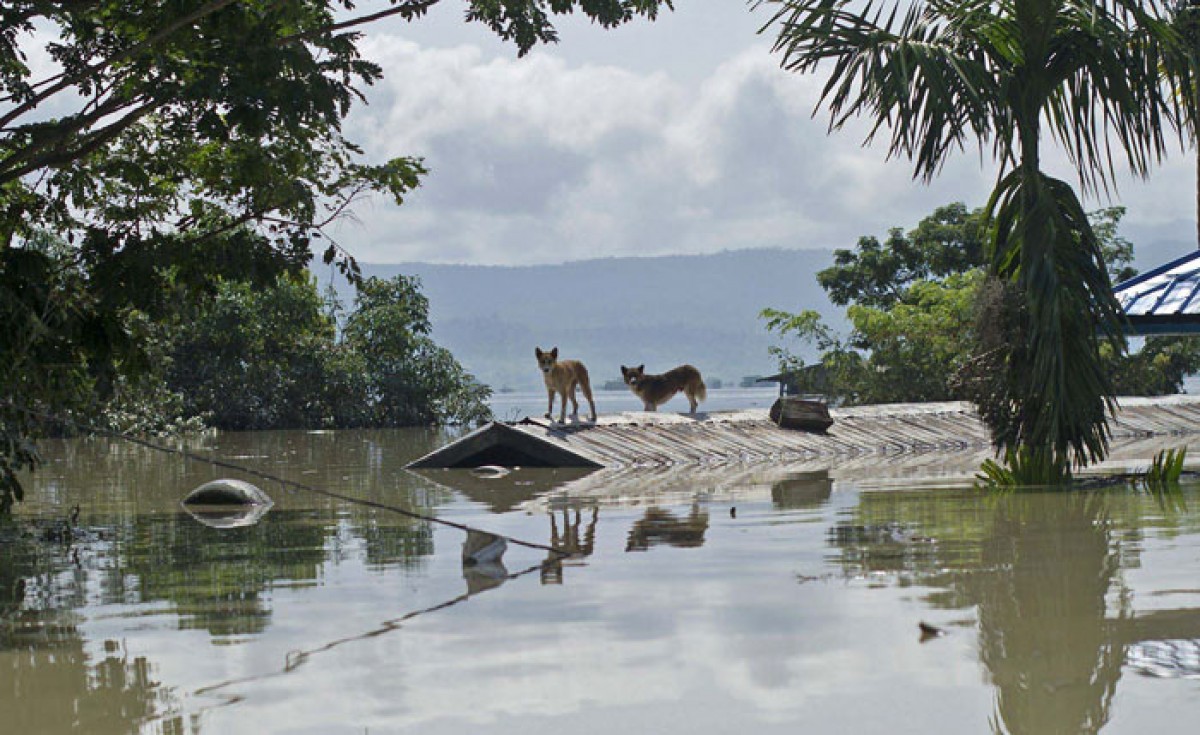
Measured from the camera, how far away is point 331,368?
41.4 m

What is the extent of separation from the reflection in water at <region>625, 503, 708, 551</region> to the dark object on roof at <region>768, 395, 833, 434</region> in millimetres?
12264

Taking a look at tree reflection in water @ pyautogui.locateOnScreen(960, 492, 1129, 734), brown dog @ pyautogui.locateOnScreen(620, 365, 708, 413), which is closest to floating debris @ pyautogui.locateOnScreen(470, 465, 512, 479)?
brown dog @ pyautogui.locateOnScreen(620, 365, 708, 413)

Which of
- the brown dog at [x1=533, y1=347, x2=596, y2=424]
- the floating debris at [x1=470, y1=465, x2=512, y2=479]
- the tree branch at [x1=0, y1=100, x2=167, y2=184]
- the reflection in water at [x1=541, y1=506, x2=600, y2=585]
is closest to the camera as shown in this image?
the reflection in water at [x1=541, y1=506, x2=600, y2=585]

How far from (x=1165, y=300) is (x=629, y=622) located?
433 inches

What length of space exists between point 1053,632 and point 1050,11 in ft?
29.1

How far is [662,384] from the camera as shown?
93.8ft

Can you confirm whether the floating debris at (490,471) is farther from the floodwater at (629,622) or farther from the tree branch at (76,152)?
the tree branch at (76,152)

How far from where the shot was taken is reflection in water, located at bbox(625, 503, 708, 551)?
11281mm

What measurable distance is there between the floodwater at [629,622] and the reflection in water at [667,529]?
0.06m

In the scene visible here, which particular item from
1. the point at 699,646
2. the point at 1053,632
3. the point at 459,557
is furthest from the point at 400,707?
the point at 459,557

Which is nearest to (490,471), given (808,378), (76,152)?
(76,152)

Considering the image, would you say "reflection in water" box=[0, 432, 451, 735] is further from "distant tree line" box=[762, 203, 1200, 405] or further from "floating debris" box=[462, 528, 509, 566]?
"distant tree line" box=[762, 203, 1200, 405]

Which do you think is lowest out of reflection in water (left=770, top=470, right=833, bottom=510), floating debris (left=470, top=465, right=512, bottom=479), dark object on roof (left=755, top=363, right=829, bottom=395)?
reflection in water (left=770, top=470, right=833, bottom=510)

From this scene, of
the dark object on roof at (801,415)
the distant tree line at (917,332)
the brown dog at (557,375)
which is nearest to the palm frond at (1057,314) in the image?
the brown dog at (557,375)
